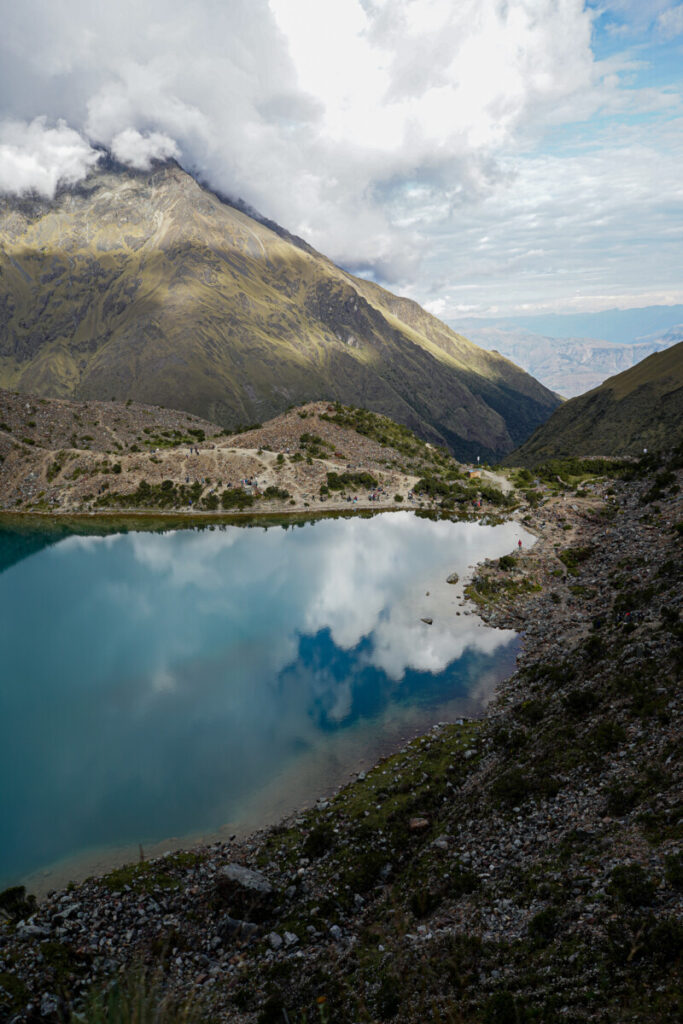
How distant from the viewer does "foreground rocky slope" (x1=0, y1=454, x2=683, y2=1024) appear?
13.8 meters

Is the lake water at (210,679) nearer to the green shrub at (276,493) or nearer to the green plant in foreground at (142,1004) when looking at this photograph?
the green plant in foreground at (142,1004)

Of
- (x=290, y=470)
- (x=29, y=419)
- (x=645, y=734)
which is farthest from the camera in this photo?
(x=29, y=419)

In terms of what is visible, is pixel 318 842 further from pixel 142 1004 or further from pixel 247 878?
pixel 142 1004

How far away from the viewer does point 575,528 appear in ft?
239

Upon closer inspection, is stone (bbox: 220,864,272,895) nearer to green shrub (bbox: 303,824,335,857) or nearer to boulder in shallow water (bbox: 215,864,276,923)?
boulder in shallow water (bbox: 215,864,276,923)

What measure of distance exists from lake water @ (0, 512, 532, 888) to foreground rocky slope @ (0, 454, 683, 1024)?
4.84 meters

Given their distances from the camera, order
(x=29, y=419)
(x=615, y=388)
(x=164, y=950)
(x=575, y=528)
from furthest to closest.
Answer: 1. (x=615, y=388)
2. (x=29, y=419)
3. (x=575, y=528)
4. (x=164, y=950)

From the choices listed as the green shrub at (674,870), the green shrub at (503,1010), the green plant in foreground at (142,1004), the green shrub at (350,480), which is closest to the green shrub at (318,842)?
the green plant in foreground at (142,1004)

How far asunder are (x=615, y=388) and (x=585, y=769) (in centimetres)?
17241

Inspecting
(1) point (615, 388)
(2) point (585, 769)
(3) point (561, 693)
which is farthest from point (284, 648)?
(1) point (615, 388)

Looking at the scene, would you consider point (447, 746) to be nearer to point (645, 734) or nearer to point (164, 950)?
point (645, 734)

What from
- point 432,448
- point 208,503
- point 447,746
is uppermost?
point 432,448

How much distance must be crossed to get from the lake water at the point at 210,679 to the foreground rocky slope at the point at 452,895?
15.9 ft

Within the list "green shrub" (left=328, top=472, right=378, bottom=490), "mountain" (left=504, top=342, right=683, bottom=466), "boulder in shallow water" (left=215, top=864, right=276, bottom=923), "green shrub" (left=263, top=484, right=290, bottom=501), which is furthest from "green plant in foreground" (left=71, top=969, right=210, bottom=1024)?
"mountain" (left=504, top=342, right=683, bottom=466)
